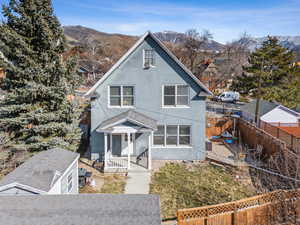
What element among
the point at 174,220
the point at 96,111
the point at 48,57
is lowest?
the point at 174,220

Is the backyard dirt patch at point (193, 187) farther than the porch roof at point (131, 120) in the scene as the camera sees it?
No

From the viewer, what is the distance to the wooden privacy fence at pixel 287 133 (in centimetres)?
1374

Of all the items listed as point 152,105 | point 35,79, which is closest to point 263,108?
point 152,105

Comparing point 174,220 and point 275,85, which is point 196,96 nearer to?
point 174,220

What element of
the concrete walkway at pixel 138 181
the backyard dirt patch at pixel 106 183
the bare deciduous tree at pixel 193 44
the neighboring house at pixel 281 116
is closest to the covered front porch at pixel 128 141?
the concrete walkway at pixel 138 181

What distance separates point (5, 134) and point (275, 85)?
31.9 meters

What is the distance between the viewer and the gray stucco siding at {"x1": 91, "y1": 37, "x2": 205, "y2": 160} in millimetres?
15109

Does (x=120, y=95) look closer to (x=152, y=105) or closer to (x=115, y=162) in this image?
(x=152, y=105)

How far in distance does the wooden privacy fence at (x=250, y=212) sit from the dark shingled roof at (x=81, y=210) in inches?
65.5

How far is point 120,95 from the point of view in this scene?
50.7 ft

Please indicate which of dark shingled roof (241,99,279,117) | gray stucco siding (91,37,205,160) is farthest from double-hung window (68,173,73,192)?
dark shingled roof (241,99,279,117)

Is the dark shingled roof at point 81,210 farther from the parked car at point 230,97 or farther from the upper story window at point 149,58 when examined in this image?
the parked car at point 230,97

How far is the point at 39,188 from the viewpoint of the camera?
717cm

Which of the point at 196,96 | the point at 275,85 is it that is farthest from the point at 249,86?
the point at 196,96
